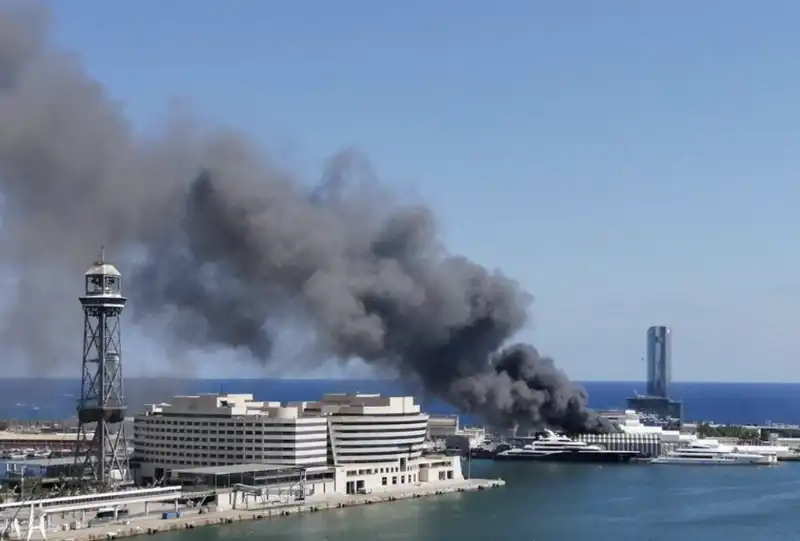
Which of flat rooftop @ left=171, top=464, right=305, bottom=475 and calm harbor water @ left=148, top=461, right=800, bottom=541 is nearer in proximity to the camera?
calm harbor water @ left=148, top=461, right=800, bottom=541

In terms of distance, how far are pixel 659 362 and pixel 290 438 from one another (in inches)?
3481

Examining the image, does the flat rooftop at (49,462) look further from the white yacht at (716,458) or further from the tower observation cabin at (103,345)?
the white yacht at (716,458)

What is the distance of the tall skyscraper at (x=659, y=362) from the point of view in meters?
140

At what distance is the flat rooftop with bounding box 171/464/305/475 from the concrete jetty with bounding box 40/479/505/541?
211cm

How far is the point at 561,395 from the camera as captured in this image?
274 ft

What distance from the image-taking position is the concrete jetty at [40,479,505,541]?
44.4 metres

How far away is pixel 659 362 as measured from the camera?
465ft

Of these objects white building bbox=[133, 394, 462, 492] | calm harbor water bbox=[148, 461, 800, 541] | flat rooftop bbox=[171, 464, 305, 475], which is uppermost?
white building bbox=[133, 394, 462, 492]

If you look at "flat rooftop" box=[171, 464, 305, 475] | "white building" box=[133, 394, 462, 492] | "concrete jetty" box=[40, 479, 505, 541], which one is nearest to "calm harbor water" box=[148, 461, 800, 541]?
"concrete jetty" box=[40, 479, 505, 541]

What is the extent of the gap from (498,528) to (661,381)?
95.8 metres

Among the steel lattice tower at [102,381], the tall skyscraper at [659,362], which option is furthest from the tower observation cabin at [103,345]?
the tall skyscraper at [659,362]

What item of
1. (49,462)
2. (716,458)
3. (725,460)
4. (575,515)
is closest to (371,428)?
(575,515)

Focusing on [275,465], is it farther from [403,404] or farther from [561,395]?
[561,395]

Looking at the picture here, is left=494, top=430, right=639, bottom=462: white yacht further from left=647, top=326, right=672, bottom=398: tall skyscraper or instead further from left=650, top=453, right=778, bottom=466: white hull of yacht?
left=647, top=326, right=672, bottom=398: tall skyscraper
